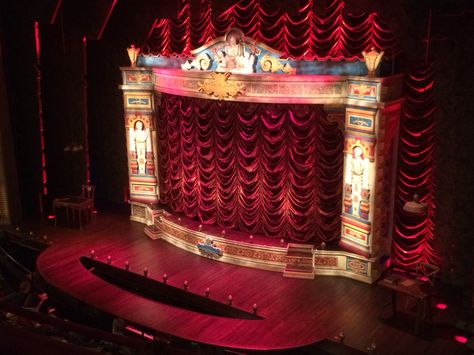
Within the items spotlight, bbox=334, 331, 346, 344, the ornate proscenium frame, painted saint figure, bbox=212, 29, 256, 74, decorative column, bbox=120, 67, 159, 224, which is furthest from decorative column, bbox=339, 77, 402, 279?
decorative column, bbox=120, 67, 159, 224

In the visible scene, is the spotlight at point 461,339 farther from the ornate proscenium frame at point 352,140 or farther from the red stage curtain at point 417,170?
the ornate proscenium frame at point 352,140

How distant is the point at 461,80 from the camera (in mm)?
10117

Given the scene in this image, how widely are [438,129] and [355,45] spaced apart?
2.32m

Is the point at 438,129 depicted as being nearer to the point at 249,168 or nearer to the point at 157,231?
the point at 249,168

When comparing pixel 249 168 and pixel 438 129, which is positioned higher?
pixel 438 129

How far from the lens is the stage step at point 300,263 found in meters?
11.4

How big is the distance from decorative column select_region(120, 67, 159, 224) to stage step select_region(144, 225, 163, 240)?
43cm

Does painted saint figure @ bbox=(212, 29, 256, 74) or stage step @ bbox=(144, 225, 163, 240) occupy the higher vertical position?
painted saint figure @ bbox=(212, 29, 256, 74)

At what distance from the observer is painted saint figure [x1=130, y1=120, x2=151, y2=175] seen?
14.0 metres

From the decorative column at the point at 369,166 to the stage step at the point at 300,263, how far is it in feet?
2.49

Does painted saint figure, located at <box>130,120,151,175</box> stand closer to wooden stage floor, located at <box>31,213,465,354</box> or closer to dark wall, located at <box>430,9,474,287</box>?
wooden stage floor, located at <box>31,213,465,354</box>

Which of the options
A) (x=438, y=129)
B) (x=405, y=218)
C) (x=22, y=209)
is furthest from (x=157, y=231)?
(x=438, y=129)

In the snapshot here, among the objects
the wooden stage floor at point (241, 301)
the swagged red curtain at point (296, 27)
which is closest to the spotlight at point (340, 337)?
the wooden stage floor at point (241, 301)

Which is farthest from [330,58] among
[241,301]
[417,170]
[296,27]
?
[241,301]
